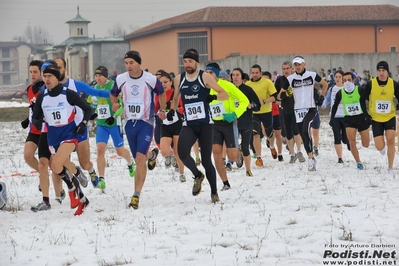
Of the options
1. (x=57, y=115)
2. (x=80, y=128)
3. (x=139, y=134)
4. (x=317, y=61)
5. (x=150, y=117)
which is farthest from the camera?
(x=317, y=61)

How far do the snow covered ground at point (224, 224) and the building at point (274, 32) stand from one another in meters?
41.1

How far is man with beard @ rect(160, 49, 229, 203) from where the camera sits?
32.4 ft

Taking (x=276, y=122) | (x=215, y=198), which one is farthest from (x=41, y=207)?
(x=276, y=122)

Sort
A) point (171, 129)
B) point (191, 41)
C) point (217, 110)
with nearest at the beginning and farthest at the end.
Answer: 1. point (217, 110)
2. point (171, 129)
3. point (191, 41)

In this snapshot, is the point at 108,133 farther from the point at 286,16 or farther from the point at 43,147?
the point at 286,16

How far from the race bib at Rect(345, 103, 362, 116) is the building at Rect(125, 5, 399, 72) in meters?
39.5

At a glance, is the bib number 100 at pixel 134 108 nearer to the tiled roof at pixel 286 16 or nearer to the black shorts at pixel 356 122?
the black shorts at pixel 356 122

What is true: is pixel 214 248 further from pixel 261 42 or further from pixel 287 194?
pixel 261 42

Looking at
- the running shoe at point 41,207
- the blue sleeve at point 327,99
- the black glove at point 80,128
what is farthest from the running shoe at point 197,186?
the blue sleeve at point 327,99

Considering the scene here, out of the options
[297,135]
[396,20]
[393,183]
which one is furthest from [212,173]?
[396,20]

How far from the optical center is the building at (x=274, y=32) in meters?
53.5

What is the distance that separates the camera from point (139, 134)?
33.2ft

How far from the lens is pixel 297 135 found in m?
14.7

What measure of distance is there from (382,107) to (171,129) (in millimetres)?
3703
